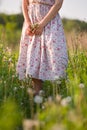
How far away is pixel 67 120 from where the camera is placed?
86.3 inches

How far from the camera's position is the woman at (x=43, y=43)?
4.84 meters

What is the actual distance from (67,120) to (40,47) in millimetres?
2766

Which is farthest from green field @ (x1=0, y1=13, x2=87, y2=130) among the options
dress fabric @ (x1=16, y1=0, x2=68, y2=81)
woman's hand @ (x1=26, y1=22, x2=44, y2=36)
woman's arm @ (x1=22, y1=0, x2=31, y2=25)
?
woman's arm @ (x1=22, y1=0, x2=31, y2=25)

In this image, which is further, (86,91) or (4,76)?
(4,76)

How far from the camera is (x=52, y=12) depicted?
482cm

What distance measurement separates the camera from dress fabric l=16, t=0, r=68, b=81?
4.86 meters

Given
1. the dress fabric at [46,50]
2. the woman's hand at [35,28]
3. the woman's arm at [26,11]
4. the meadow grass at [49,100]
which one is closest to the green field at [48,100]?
the meadow grass at [49,100]

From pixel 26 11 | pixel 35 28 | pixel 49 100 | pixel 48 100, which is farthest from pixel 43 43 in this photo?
pixel 49 100

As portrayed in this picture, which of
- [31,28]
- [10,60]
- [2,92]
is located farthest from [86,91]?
[10,60]

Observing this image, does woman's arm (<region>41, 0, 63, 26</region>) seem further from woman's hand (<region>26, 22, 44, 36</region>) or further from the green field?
the green field

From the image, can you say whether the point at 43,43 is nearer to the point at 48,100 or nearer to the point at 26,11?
the point at 26,11

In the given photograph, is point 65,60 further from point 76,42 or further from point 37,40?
point 76,42

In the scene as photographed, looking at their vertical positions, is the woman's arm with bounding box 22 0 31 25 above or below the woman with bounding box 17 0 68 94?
above

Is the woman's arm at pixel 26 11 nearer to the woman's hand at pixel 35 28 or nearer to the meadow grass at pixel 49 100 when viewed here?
the woman's hand at pixel 35 28
